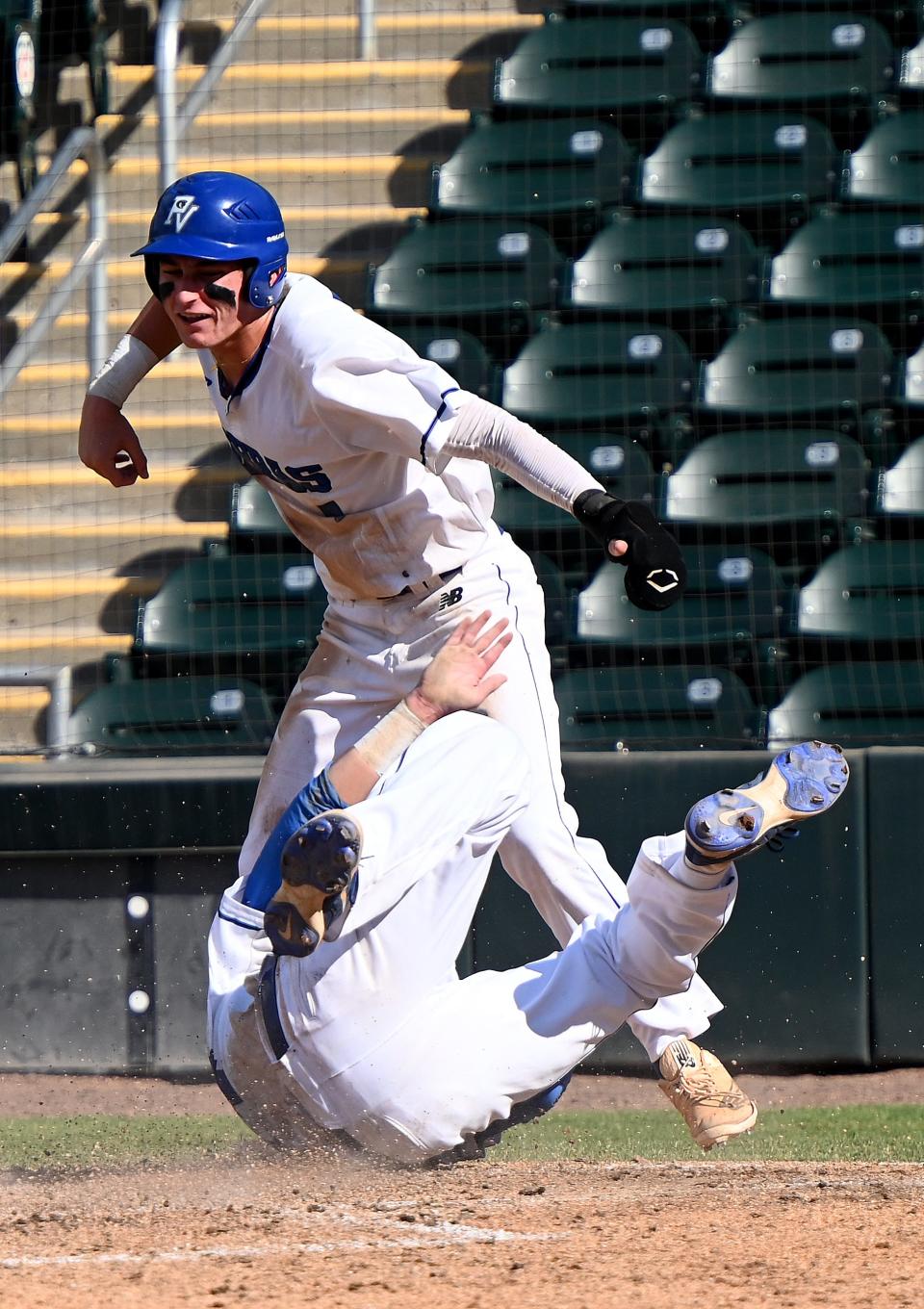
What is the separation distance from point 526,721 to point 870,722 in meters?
2.28

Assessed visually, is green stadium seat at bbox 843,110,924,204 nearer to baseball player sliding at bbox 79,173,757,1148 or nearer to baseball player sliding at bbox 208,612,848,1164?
baseball player sliding at bbox 79,173,757,1148

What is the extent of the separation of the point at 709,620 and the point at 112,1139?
100 inches

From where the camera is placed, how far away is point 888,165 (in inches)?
246

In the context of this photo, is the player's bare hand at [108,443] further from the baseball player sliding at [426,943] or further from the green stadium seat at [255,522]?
the green stadium seat at [255,522]

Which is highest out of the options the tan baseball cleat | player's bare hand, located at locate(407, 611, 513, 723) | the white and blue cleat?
player's bare hand, located at locate(407, 611, 513, 723)

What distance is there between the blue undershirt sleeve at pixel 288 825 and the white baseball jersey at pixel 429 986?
0.06 meters

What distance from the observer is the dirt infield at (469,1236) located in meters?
2.08

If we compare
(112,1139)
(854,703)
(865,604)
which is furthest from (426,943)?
(865,604)

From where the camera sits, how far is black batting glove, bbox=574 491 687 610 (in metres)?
2.50

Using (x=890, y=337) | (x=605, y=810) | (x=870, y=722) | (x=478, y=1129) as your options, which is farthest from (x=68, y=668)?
(x=478, y=1129)

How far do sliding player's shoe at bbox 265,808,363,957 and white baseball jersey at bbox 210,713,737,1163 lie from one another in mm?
60

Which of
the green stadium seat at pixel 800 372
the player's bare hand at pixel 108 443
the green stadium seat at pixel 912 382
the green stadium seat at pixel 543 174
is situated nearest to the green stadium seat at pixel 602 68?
the green stadium seat at pixel 543 174

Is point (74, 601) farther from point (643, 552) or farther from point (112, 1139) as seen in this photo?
point (643, 552)

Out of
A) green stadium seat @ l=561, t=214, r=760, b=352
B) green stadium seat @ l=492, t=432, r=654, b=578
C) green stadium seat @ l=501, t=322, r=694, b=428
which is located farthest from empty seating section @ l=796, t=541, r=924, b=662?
green stadium seat @ l=561, t=214, r=760, b=352
